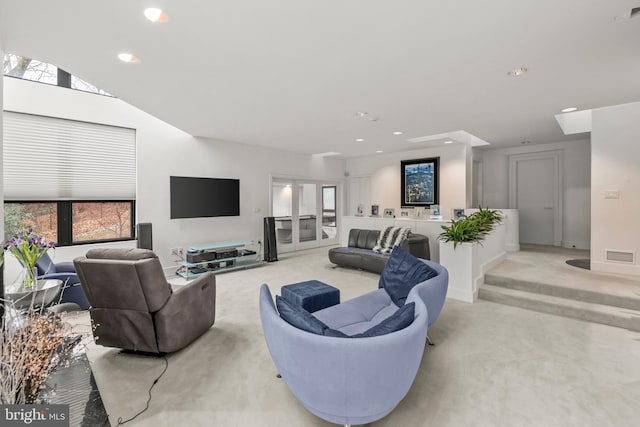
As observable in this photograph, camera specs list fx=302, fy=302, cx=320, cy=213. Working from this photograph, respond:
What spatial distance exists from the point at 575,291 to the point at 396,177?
474 centimetres

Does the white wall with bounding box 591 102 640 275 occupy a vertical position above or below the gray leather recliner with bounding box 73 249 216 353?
above

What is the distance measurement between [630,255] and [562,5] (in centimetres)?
424

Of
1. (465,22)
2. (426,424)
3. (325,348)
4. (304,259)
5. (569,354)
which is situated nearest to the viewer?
(325,348)

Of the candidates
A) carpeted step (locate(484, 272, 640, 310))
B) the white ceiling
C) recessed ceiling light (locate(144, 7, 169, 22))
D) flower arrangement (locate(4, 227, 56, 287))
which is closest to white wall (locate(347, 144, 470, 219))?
the white ceiling

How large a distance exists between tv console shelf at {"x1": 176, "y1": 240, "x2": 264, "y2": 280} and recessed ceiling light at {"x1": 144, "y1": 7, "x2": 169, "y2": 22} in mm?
3887

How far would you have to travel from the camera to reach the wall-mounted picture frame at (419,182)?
720 cm

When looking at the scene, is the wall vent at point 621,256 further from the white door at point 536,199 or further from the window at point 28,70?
the window at point 28,70

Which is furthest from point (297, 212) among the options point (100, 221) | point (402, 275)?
point (402, 275)

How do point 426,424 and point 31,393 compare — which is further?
point 426,424

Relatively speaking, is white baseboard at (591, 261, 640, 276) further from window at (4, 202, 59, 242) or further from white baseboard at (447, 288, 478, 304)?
window at (4, 202, 59, 242)

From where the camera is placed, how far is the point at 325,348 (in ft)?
4.79

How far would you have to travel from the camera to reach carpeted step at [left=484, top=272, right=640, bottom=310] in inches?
134

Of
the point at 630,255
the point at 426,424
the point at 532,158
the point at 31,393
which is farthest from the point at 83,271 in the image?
the point at 532,158

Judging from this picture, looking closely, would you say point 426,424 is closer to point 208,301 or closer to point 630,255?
point 208,301
